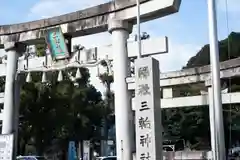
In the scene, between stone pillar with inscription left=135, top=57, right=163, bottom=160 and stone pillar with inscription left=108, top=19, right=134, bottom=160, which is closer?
stone pillar with inscription left=135, top=57, right=163, bottom=160

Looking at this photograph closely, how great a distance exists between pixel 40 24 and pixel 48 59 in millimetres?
1355

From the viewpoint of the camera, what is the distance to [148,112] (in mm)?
8742

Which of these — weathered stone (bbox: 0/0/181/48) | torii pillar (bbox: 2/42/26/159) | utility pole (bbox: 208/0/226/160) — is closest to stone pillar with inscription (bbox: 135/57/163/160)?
utility pole (bbox: 208/0/226/160)

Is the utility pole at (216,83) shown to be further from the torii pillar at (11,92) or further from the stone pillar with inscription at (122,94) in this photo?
the torii pillar at (11,92)

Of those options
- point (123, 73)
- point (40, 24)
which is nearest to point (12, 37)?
point (40, 24)

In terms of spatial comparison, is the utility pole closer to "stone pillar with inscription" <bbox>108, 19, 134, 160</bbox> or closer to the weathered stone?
the weathered stone

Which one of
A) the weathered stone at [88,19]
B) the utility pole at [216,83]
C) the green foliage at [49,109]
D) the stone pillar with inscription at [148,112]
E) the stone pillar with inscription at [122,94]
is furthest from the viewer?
the green foliage at [49,109]

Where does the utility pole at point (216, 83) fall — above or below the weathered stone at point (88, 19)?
below

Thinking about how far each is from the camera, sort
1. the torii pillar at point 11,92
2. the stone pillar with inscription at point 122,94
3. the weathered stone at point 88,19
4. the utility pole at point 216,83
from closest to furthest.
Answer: the utility pole at point 216,83
the stone pillar with inscription at point 122,94
the weathered stone at point 88,19
the torii pillar at point 11,92

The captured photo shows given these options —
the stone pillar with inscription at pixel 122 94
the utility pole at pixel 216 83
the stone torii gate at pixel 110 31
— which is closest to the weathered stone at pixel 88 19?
the stone torii gate at pixel 110 31

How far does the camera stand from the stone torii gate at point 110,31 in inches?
481

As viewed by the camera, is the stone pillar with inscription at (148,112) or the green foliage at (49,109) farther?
the green foliage at (49,109)

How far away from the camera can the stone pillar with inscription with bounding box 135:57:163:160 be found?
858 centimetres

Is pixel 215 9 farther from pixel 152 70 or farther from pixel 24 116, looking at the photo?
pixel 24 116
